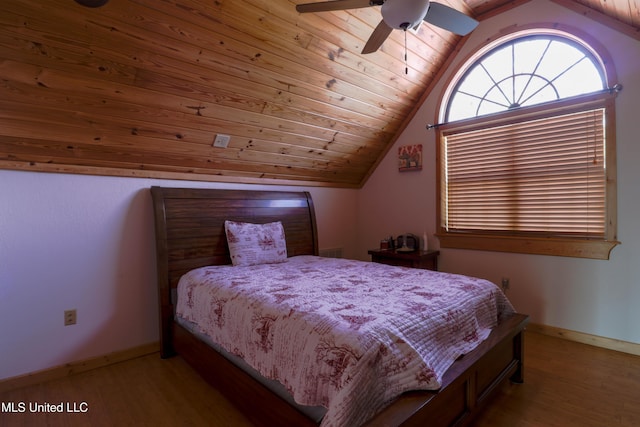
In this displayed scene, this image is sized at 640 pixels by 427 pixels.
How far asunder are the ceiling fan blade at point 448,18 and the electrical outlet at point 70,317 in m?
2.97

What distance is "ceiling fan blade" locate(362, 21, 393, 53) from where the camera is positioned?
184 cm

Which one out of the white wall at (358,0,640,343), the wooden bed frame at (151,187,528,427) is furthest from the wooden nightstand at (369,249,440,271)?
the wooden bed frame at (151,187,528,427)

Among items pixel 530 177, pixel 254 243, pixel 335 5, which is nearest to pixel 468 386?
pixel 254 243

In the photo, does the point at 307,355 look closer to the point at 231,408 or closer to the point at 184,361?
the point at 231,408

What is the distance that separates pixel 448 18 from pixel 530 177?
176 cm

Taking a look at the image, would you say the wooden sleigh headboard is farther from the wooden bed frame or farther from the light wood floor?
the light wood floor

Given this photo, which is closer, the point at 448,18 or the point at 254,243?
the point at 448,18

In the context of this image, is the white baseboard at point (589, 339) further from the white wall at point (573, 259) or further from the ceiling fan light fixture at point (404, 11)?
→ the ceiling fan light fixture at point (404, 11)

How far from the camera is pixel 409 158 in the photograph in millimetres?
3693

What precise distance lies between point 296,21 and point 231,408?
249 centimetres

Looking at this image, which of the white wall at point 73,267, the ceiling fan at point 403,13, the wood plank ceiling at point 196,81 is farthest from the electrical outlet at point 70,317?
the ceiling fan at point 403,13

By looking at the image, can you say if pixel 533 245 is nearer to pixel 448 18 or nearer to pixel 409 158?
pixel 409 158

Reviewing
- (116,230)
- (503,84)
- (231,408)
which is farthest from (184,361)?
(503,84)

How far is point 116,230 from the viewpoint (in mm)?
2438
